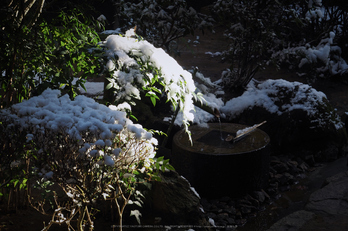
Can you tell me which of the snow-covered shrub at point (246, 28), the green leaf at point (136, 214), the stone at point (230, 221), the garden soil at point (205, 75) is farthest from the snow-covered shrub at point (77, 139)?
the snow-covered shrub at point (246, 28)

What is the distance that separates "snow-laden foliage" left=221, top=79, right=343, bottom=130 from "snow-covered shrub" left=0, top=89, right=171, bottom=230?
139 inches

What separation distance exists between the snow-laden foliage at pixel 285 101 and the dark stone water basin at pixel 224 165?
1.24 metres

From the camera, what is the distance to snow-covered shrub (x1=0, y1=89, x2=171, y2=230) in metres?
1.78

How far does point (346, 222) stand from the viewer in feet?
9.61

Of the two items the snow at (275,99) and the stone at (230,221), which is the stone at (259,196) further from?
the snow at (275,99)

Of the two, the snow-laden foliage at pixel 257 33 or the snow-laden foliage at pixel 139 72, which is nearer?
the snow-laden foliage at pixel 139 72

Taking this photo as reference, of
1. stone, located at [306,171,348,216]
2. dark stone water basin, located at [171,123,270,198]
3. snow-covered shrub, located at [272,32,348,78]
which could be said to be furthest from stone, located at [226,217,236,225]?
snow-covered shrub, located at [272,32,348,78]

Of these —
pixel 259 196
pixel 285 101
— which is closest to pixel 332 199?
pixel 259 196

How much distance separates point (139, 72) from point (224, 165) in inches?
75.6

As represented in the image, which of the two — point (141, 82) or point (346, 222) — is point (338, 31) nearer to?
point (346, 222)

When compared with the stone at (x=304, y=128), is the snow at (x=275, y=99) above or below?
above

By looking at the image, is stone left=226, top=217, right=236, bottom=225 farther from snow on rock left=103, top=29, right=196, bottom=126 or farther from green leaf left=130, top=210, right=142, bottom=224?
snow on rock left=103, top=29, right=196, bottom=126

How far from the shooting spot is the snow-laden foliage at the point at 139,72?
2.20 metres

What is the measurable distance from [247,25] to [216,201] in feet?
11.5
